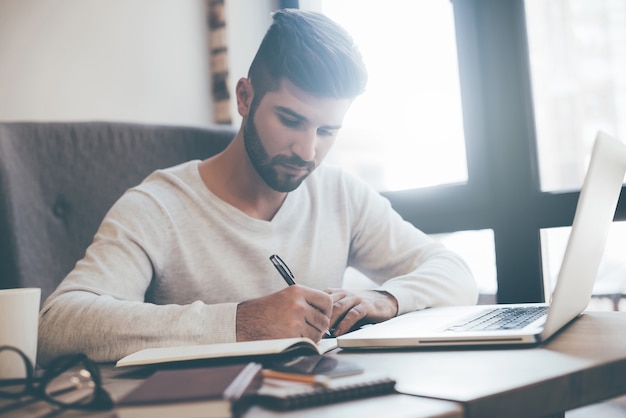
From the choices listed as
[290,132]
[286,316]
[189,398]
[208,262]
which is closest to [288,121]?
[290,132]

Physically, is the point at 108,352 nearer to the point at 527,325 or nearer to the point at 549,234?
the point at 527,325

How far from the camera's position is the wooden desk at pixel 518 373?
0.62 meters

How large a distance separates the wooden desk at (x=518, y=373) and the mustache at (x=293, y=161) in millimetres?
655

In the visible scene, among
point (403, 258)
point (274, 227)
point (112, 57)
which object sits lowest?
point (403, 258)

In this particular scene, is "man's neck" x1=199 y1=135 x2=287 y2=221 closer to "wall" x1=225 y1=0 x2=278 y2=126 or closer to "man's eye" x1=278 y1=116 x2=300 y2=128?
"man's eye" x1=278 y1=116 x2=300 y2=128

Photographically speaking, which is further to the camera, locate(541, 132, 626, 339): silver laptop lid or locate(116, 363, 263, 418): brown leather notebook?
locate(541, 132, 626, 339): silver laptop lid

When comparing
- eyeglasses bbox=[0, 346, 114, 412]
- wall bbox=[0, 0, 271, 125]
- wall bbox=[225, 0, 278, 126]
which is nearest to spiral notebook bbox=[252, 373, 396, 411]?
eyeglasses bbox=[0, 346, 114, 412]

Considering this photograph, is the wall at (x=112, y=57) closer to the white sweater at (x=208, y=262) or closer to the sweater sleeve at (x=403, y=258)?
the white sweater at (x=208, y=262)

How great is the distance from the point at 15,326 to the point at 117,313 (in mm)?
217

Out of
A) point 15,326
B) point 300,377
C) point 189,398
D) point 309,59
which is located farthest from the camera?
point 309,59

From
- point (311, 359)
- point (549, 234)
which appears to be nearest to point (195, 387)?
point (311, 359)

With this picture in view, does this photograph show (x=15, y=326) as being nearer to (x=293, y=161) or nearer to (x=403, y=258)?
(x=293, y=161)

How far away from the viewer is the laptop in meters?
0.84

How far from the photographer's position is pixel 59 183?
62.6 inches
